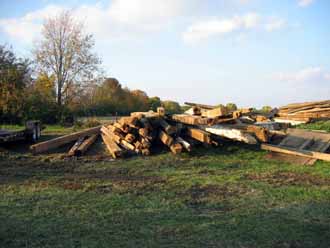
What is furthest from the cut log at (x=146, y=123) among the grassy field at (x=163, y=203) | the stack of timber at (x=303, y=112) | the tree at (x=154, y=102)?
the tree at (x=154, y=102)

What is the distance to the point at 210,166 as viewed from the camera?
8.35 m

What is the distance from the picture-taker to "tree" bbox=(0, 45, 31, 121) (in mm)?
18188

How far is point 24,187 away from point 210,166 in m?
4.26

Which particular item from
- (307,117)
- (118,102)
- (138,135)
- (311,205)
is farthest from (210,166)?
(118,102)

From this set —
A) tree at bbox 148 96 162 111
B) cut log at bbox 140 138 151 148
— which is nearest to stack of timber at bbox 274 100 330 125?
cut log at bbox 140 138 151 148

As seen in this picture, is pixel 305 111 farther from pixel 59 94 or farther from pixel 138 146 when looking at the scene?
pixel 59 94

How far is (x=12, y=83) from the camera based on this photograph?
1923 cm

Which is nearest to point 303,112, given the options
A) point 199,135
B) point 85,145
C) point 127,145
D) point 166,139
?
point 199,135

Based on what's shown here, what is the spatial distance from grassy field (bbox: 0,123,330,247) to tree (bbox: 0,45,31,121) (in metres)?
10.3

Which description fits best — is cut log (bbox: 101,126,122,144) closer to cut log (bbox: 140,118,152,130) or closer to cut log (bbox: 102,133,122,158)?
cut log (bbox: 102,133,122,158)

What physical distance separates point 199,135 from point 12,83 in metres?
13.8

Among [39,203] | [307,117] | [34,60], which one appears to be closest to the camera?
[39,203]

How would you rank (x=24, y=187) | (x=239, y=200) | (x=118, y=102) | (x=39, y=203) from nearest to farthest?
1. (x=39, y=203)
2. (x=239, y=200)
3. (x=24, y=187)
4. (x=118, y=102)

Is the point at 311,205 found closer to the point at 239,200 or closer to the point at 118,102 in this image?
the point at 239,200
